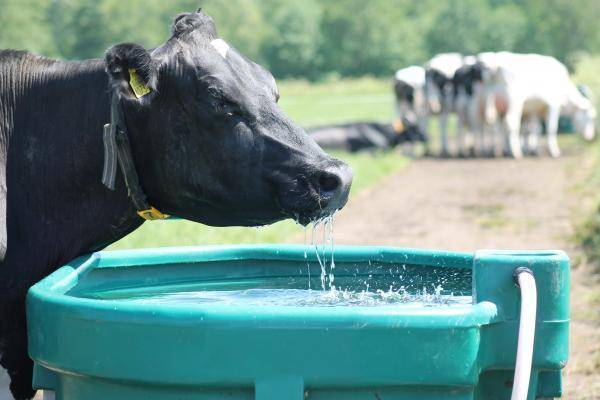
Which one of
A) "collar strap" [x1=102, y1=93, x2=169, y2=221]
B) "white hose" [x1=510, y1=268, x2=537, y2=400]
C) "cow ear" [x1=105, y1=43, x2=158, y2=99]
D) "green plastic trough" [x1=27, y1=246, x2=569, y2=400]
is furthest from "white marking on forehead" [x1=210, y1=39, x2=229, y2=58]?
→ "white hose" [x1=510, y1=268, x2=537, y2=400]

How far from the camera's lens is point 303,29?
95.7 metres

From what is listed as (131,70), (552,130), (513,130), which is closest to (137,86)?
(131,70)

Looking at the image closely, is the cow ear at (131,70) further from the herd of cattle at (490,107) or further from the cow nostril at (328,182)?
the herd of cattle at (490,107)

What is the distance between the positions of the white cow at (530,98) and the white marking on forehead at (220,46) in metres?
16.4

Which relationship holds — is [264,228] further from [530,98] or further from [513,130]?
[530,98]

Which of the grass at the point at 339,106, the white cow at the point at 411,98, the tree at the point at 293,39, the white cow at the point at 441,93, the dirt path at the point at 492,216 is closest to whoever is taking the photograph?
the dirt path at the point at 492,216

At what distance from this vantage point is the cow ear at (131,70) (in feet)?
11.2

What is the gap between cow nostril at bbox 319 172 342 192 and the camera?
325cm

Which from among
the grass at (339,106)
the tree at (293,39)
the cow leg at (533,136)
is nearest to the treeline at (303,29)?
the tree at (293,39)

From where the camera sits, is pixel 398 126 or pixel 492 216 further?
pixel 398 126

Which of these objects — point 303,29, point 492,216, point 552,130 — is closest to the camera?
point 492,216

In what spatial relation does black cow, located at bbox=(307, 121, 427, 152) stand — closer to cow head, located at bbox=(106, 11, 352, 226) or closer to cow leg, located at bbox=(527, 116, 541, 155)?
cow leg, located at bbox=(527, 116, 541, 155)

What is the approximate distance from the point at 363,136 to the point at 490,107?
240 cm

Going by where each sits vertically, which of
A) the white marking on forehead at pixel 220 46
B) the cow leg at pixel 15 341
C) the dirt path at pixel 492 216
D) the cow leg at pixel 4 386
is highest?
the white marking on forehead at pixel 220 46
